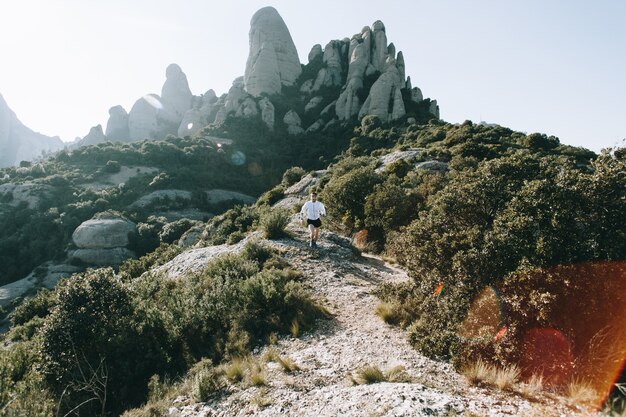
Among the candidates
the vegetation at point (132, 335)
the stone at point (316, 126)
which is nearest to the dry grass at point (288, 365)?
the vegetation at point (132, 335)

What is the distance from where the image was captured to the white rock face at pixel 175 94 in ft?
411

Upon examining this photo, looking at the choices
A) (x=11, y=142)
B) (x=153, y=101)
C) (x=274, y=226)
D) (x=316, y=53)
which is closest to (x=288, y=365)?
(x=274, y=226)

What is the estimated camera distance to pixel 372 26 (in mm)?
91000

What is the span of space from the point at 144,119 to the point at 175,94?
16489 mm

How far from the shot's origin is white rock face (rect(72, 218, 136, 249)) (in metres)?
46.8

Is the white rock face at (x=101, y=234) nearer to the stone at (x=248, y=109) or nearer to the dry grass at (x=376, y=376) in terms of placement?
the stone at (x=248, y=109)

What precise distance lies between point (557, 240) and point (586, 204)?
109 cm

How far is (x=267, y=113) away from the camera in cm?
8725

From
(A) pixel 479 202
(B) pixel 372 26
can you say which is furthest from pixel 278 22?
(A) pixel 479 202

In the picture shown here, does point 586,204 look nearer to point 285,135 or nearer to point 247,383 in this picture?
point 247,383

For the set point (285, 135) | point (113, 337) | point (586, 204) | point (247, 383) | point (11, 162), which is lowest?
point (11, 162)

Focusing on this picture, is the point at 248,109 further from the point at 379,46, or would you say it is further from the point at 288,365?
the point at 288,365

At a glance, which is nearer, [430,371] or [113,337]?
[430,371]

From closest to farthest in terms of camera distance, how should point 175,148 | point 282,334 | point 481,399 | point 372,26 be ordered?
point 481,399
point 282,334
point 175,148
point 372,26
